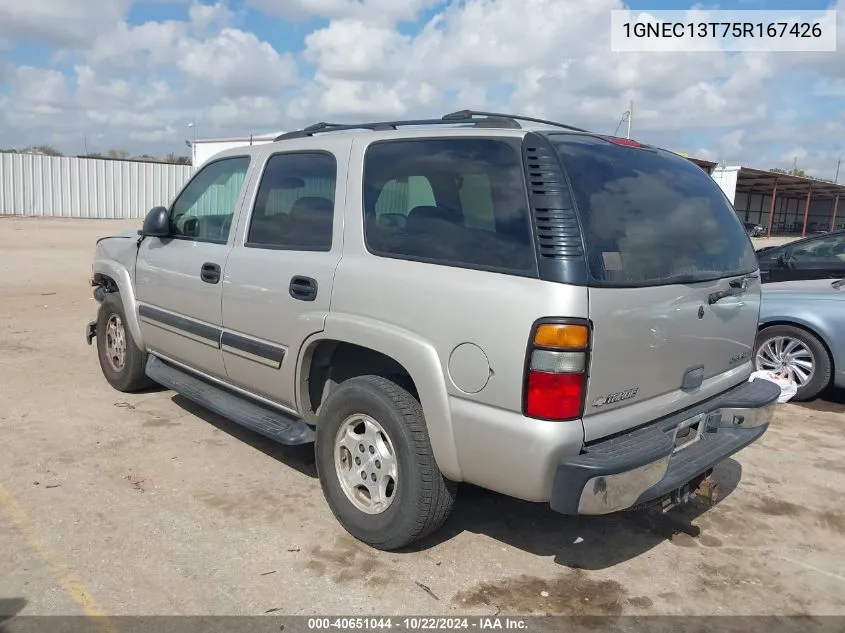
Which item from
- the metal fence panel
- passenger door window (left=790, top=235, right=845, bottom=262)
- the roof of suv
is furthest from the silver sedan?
the metal fence panel

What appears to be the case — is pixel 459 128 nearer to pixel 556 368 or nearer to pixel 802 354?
pixel 556 368

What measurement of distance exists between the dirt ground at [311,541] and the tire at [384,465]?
171 millimetres

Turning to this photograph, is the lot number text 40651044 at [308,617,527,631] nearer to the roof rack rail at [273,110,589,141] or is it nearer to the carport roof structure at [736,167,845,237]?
the roof rack rail at [273,110,589,141]

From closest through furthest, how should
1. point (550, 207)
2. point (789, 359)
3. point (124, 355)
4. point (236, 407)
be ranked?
1. point (550, 207)
2. point (236, 407)
3. point (124, 355)
4. point (789, 359)

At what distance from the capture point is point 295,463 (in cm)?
447

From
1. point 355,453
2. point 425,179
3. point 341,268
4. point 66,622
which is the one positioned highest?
point 425,179

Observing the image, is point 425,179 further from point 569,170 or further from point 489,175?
point 569,170

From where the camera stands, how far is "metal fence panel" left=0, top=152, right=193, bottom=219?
27969 millimetres

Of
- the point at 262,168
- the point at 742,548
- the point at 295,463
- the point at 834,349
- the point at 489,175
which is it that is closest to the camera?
the point at 489,175

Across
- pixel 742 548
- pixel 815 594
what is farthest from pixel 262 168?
pixel 815 594

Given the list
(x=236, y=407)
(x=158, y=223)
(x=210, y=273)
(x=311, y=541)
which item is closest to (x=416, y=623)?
(x=311, y=541)

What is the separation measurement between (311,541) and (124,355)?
2.84 m

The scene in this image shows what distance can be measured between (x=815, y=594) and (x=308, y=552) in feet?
7.72

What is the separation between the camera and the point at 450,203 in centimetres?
313
